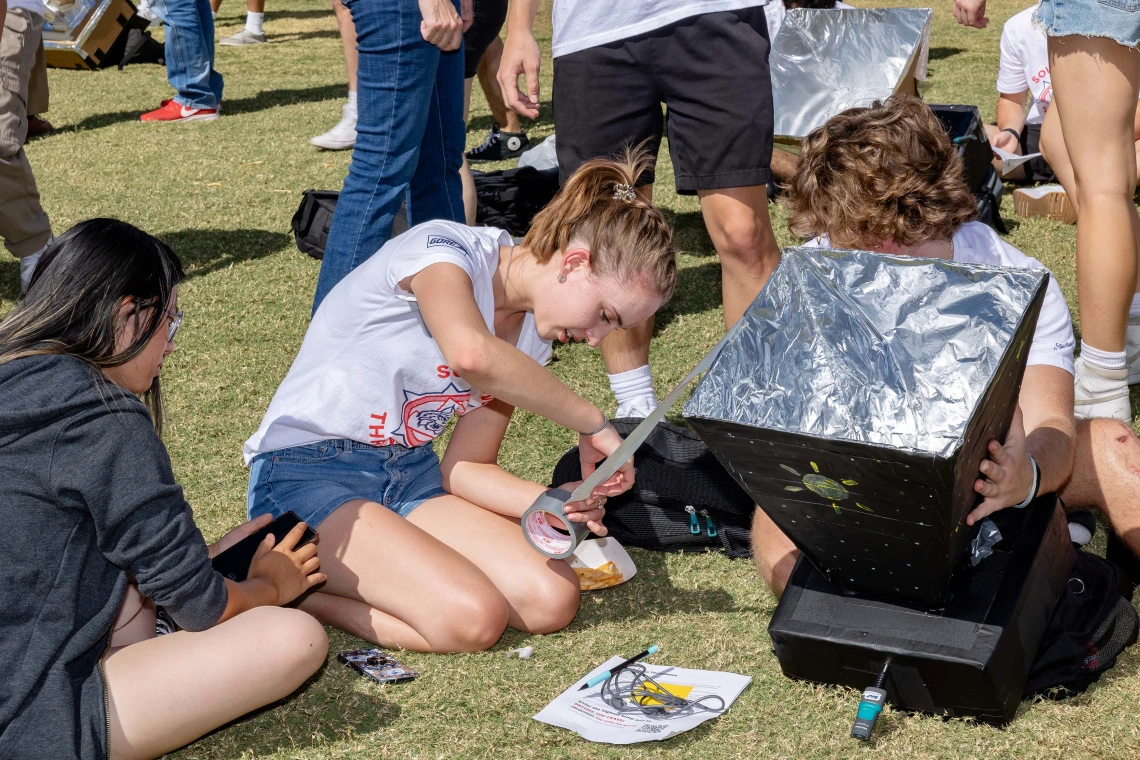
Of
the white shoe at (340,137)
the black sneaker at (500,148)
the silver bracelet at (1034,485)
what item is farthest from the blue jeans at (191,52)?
the silver bracelet at (1034,485)

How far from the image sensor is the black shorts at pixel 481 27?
4953 mm

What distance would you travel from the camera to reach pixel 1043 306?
2162mm

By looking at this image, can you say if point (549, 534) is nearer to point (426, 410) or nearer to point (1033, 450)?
point (426, 410)

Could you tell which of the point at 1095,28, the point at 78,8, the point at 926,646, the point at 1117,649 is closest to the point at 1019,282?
the point at 926,646

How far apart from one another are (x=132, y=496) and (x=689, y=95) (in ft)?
6.00

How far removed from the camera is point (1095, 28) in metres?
2.49

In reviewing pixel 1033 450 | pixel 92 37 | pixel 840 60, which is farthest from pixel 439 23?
pixel 92 37

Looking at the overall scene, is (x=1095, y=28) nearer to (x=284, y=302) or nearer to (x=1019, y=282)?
(x=1019, y=282)

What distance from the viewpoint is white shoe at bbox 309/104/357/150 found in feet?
20.1

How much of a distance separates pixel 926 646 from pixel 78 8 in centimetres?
827

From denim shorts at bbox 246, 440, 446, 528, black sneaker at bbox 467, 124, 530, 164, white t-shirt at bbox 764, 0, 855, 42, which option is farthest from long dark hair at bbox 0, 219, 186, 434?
black sneaker at bbox 467, 124, 530, 164

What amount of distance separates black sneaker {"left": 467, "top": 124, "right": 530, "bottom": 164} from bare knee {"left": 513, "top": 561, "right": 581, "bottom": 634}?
150 inches

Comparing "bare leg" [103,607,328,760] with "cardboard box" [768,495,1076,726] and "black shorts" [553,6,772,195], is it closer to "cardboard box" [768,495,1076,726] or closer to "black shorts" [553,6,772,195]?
"cardboard box" [768,495,1076,726]

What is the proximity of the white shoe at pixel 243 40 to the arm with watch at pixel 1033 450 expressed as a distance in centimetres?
868
